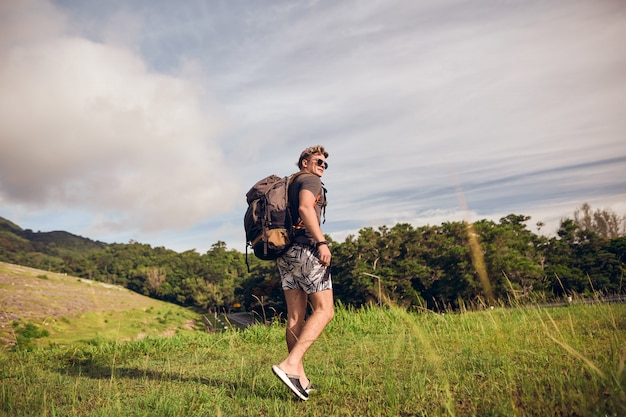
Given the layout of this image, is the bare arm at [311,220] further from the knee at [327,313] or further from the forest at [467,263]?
the forest at [467,263]

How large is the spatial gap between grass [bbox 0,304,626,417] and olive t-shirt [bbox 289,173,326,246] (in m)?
1.15

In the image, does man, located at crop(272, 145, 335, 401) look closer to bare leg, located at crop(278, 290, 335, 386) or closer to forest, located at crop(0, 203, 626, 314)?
bare leg, located at crop(278, 290, 335, 386)

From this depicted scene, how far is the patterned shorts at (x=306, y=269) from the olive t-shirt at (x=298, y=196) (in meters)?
0.08

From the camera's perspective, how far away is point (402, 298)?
126 ft

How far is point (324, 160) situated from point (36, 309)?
40783 mm

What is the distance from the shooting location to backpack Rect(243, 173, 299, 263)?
11.3 ft

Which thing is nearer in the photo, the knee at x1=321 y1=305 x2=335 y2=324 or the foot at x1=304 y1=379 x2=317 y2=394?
the foot at x1=304 y1=379 x2=317 y2=394

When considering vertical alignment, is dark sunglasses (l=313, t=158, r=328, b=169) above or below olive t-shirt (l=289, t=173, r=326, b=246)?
above

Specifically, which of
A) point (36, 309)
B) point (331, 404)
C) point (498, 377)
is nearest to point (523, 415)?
point (498, 377)

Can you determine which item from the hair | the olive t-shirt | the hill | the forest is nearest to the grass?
the olive t-shirt

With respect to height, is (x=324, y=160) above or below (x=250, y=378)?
above

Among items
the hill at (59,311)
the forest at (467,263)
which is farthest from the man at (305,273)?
the hill at (59,311)

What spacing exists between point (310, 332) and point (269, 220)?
1.00 metres

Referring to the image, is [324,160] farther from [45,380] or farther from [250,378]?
[45,380]
